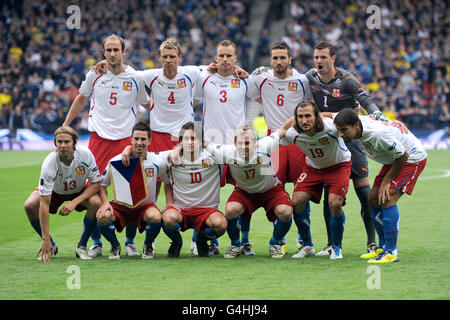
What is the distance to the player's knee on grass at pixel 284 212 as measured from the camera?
7.38 metres

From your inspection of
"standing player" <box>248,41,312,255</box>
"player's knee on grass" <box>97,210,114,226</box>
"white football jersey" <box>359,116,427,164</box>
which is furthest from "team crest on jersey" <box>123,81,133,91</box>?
"white football jersey" <box>359,116,427,164</box>

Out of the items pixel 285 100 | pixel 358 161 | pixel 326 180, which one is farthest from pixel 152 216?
pixel 358 161

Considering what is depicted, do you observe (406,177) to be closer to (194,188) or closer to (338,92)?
(338,92)

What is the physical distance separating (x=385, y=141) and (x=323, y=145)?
2.45 ft

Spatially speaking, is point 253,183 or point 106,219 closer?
point 106,219

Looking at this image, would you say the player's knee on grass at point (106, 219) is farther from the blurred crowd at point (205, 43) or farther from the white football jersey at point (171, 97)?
the blurred crowd at point (205, 43)

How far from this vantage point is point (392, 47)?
2853 centimetres

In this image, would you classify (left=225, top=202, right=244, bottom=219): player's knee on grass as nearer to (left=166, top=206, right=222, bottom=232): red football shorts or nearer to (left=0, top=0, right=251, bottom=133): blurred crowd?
(left=166, top=206, right=222, bottom=232): red football shorts

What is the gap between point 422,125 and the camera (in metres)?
24.3

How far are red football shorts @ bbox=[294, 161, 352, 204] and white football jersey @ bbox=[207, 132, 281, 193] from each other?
0.33 m

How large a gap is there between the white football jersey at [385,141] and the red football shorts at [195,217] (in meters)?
1.83

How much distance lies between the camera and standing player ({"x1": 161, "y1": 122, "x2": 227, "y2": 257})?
7.41 meters

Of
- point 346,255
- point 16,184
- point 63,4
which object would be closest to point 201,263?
point 346,255

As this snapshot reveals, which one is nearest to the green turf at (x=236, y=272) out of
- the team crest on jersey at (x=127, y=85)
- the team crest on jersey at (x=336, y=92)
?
the team crest on jersey at (x=336, y=92)
